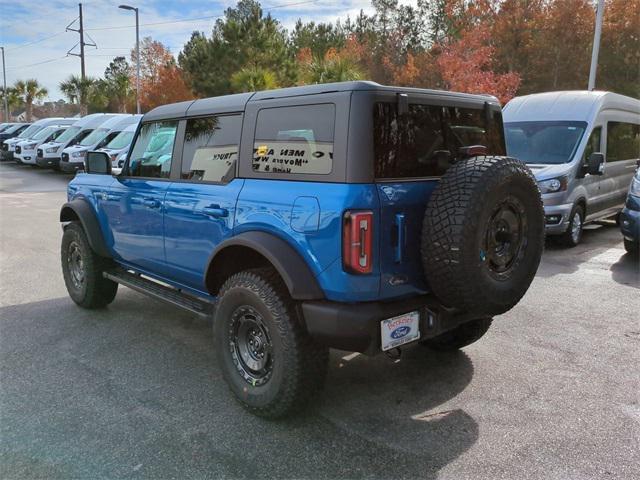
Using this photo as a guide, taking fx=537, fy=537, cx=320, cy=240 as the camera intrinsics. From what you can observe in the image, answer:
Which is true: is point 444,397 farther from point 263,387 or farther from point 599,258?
point 599,258

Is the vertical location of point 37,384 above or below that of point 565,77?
below

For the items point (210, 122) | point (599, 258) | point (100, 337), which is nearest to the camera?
point (210, 122)

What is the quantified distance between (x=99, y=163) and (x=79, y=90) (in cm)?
4627

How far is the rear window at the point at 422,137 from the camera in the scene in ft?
9.66

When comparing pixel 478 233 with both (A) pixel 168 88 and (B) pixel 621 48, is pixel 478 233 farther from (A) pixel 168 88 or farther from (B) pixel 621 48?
(A) pixel 168 88

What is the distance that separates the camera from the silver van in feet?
26.2

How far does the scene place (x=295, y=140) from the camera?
3174 mm

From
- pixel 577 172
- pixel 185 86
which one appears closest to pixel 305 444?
pixel 577 172

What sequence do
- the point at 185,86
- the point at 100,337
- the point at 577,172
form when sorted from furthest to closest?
1. the point at 185,86
2. the point at 577,172
3. the point at 100,337

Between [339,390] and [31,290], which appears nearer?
[339,390]

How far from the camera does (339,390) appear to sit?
11.8 ft

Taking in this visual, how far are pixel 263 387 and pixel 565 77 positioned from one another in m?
32.3

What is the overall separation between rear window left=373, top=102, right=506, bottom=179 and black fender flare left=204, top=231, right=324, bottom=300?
641 millimetres

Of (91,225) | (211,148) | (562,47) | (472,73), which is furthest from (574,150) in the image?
(562,47)
